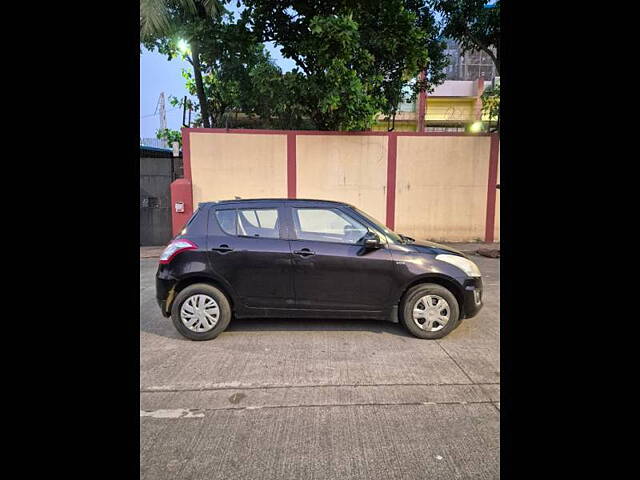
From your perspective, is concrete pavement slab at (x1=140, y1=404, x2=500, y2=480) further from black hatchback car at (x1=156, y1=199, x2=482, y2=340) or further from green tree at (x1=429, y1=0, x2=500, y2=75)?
green tree at (x1=429, y1=0, x2=500, y2=75)

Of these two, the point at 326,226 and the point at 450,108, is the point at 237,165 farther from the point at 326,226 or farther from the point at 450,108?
the point at 450,108

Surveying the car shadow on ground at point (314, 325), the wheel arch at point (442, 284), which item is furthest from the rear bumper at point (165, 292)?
the wheel arch at point (442, 284)

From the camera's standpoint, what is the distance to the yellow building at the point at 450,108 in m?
24.0

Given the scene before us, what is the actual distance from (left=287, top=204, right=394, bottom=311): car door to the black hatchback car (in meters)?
0.01

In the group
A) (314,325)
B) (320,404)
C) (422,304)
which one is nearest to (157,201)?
(314,325)

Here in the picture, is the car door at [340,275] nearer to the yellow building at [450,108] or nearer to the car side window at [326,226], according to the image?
the car side window at [326,226]

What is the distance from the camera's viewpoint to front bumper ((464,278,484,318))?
4234 millimetres

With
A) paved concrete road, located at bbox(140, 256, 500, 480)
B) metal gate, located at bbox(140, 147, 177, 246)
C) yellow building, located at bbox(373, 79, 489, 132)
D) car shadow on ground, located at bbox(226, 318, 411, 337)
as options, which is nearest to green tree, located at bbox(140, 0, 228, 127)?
metal gate, located at bbox(140, 147, 177, 246)

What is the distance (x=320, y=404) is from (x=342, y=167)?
7933 millimetres

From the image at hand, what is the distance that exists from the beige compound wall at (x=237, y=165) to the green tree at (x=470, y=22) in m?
5.72

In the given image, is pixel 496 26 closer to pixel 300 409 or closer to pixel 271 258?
pixel 271 258
